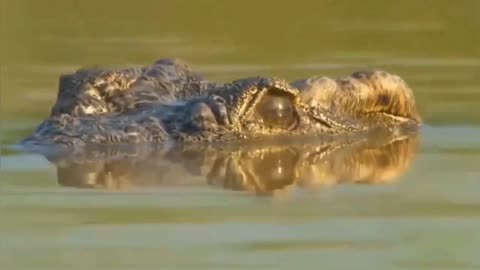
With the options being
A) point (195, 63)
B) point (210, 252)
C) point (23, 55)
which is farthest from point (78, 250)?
point (23, 55)

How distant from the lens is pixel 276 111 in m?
9.22

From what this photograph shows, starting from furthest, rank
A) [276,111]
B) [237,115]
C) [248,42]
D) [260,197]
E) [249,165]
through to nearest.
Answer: [248,42] → [276,111] → [237,115] → [249,165] → [260,197]

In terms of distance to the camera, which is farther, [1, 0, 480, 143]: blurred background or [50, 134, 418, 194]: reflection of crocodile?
[1, 0, 480, 143]: blurred background

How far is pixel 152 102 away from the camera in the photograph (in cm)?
937

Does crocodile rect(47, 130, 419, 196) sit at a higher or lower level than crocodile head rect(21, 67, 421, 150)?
lower

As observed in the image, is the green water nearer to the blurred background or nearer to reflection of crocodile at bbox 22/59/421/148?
the blurred background

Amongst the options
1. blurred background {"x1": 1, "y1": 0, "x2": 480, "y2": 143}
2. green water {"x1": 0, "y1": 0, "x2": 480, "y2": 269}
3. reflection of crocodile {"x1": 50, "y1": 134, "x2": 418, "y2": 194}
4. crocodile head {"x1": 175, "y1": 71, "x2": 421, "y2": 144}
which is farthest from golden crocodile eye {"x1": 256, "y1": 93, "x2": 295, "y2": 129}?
blurred background {"x1": 1, "y1": 0, "x2": 480, "y2": 143}

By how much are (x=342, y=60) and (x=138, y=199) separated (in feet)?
18.0

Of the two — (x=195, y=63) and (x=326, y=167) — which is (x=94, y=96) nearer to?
(x=326, y=167)

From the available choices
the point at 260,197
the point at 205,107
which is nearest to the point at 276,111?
the point at 205,107

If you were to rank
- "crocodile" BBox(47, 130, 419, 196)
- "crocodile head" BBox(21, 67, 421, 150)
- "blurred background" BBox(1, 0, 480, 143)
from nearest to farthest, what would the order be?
"crocodile" BBox(47, 130, 419, 196)
"crocodile head" BBox(21, 67, 421, 150)
"blurred background" BBox(1, 0, 480, 143)

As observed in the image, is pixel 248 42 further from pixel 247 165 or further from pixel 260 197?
pixel 260 197

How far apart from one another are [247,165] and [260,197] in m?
Answer: 1.00

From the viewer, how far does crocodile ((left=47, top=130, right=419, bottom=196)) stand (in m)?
7.95
